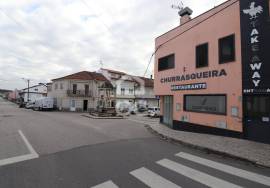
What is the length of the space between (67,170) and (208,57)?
31.7 ft

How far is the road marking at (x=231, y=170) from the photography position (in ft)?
17.0

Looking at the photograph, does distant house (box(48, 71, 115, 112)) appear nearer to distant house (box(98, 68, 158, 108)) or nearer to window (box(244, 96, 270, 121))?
distant house (box(98, 68, 158, 108))

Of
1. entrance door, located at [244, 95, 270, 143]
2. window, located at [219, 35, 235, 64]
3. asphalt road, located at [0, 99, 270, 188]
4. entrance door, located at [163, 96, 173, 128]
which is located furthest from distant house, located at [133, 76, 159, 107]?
asphalt road, located at [0, 99, 270, 188]

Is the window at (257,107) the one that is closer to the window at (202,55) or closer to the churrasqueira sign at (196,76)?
the churrasqueira sign at (196,76)

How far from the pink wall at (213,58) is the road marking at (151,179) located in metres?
6.49

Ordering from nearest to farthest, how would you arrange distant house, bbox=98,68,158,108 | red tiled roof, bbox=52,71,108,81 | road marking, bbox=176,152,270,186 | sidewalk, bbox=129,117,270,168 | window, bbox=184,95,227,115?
1. road marking, bbox=176,152,270,186
2. sidewalk, bbox=129,117,270,168
3. window, bbox=184,95,227,115
4. red tiled roof, bbox=52,71,108,81
5. distant house, bbox=98,68,158,108

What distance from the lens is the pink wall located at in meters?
10.2

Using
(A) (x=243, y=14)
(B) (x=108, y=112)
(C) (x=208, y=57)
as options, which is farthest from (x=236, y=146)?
(B) (x=108, y=112)

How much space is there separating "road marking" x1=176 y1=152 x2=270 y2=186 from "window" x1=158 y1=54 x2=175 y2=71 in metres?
9.02

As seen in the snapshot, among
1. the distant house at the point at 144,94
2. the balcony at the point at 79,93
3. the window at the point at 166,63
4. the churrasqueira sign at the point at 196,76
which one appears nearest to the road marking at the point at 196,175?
the churrasqueira sign at the point at 196,76

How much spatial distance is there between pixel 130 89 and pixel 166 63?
3305 cm

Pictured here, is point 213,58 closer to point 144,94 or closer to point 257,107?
point 257,107

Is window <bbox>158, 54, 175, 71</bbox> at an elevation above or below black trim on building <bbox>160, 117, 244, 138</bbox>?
above

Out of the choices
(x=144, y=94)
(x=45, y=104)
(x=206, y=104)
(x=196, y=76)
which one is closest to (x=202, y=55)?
(x=196, y=76)
